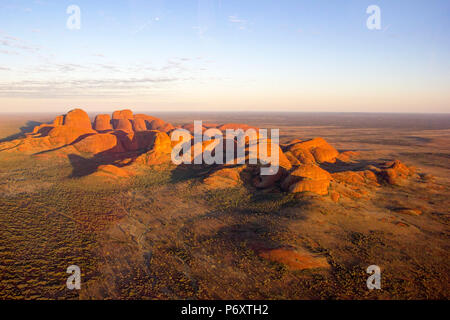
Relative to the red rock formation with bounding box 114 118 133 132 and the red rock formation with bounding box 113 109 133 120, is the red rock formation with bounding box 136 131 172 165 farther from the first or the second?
the red rock formation with bounding box 113 109 133 120

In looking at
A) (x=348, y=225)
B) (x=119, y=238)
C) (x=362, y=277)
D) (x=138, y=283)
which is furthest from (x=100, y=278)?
(x=348, y=225)

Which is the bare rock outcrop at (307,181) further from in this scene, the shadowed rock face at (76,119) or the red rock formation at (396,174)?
the shadowed rock face at (76,119)

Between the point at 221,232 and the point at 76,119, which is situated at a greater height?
the point at 76,119

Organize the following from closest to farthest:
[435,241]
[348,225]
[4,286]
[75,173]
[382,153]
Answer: [4,286] → [435,241] → [348,225] → [75,173] → [382,153]

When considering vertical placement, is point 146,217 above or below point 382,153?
below

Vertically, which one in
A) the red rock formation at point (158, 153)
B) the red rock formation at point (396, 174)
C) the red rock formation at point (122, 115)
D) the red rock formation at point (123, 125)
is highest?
the red rock formation at point (122, 115)

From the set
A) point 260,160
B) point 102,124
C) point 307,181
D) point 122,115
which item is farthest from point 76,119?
point 307,181

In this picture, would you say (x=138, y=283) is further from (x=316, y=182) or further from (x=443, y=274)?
(x=316, y=182)

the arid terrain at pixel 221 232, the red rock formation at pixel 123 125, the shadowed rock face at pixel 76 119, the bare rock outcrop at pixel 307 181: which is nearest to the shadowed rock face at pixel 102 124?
the red rock formation at pixel 123 125

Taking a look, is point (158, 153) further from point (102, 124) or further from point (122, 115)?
point (122, 115)
